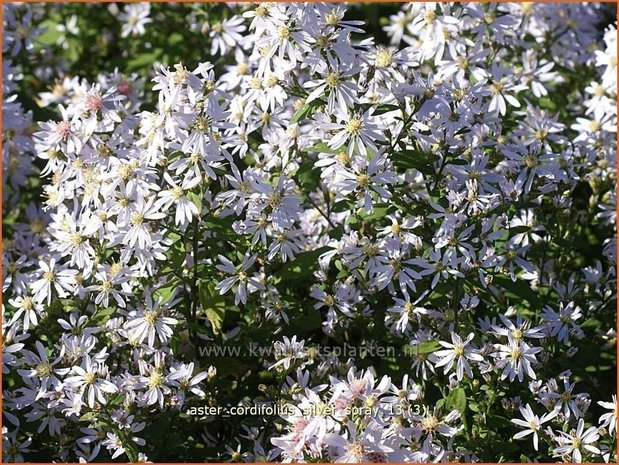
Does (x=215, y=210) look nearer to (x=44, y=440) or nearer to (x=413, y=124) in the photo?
(x=413, y=124)

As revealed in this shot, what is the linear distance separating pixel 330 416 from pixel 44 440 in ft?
3.63

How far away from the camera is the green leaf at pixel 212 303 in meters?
2.85

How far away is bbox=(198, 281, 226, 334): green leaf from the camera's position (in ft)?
9.34

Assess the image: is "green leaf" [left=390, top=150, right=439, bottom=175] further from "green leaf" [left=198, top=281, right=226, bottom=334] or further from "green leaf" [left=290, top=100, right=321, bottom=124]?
"green leaf" [left=198, top=281, right=226, bottom=334]

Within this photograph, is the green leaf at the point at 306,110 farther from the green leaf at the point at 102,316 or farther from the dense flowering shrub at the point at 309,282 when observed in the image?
the green leaf at the point at 102,316

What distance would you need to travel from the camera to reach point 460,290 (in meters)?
3.07

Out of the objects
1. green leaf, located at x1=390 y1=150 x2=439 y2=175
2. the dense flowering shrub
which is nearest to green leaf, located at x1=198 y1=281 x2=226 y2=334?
the dense flowering shrub

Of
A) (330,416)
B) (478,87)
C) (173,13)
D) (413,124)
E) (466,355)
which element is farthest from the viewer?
(173,13)

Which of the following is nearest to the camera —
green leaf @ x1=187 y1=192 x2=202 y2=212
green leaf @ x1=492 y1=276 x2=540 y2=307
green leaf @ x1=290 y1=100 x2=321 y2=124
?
green leaf @ x1=187 y1=192 x2=202 y2=212

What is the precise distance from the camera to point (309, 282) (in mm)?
3357

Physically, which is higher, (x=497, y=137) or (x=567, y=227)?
(x=497, y=137)

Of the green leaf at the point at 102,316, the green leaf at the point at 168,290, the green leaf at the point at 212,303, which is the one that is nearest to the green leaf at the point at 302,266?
the green leaf at the point at 212,303

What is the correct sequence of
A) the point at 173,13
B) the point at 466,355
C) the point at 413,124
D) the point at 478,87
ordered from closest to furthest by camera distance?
the point at 466,355
the point at 413,124
the point at 478,87
the point at 173,13

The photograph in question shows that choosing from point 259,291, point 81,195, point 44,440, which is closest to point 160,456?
point 44,440
